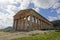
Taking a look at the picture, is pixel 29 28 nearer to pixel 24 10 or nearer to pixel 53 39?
pixel 24 10

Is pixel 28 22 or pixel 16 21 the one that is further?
pixel 16 21

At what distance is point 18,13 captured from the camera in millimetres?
32781

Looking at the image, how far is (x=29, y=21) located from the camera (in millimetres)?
30484

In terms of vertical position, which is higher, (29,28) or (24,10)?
(24,10)

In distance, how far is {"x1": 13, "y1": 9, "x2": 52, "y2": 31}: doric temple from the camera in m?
30.2

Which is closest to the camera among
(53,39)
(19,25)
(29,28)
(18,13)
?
(53,39)

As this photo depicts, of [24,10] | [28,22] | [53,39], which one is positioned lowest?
[53,39]

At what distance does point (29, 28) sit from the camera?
2994cm

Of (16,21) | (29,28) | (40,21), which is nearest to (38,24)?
(40,21)

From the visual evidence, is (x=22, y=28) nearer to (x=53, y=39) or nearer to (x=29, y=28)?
(x=29, y=28)

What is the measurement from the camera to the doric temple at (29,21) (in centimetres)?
3025

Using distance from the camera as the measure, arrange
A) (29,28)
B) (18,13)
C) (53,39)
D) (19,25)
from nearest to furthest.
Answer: (53,39) < (29,28) < (18,13) < (19,25)

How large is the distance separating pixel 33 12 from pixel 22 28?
5.43m

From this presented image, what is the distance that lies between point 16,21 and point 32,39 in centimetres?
1885
